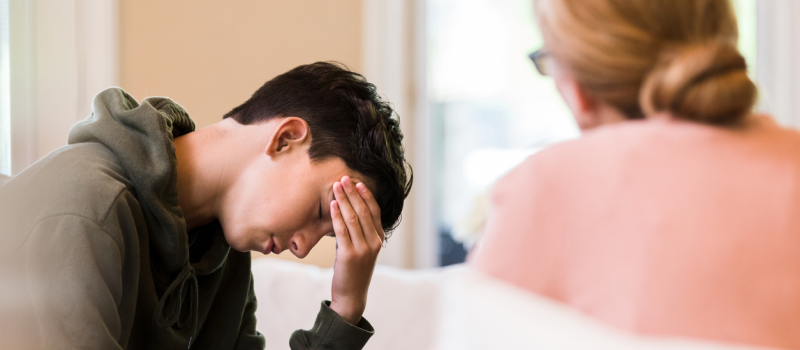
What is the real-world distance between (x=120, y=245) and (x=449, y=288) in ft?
1.72

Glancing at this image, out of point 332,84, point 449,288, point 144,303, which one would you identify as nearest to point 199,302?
point 144,303

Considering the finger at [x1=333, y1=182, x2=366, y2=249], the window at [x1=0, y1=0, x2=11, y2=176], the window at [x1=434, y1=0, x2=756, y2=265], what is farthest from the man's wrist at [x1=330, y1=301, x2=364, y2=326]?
the window at [x1=0, y1=0, x2=11, y2=176]

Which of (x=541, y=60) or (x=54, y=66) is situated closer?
(x=541, y=60)

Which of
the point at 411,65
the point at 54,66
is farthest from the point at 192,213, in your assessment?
the point at 411,65

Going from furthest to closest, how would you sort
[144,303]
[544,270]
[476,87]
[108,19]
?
1. [476,87]
2. [108,19]
3. [144,303]
4. [544,270]

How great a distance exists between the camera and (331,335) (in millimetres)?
1126

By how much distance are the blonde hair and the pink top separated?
0.03 metres

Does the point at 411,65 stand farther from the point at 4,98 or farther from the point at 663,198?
the point at 663,198

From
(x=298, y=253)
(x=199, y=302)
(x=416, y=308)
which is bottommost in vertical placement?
(x=416, y=308)

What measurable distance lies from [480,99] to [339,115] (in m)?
1.15

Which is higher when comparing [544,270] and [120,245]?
[544,270]

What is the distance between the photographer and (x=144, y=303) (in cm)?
94

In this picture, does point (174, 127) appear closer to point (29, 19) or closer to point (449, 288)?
point (449, 288)

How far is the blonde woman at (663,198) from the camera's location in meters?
0.46
